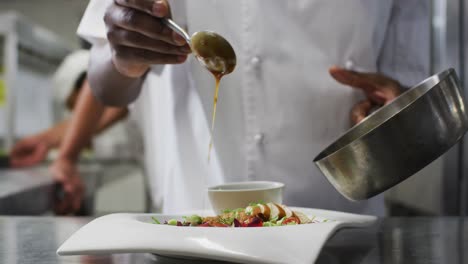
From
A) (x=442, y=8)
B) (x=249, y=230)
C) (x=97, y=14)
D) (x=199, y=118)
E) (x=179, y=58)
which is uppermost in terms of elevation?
(x=442, y=8)

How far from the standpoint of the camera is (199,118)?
1.21m

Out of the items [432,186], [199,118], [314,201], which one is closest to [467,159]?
[432,186]

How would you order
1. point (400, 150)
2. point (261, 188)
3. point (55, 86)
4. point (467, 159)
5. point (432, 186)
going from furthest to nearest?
point (55, 86), point (432, 186), point (467, 159), point (261, 188), point (400, 150)

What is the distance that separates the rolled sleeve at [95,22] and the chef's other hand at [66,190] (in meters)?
1.10

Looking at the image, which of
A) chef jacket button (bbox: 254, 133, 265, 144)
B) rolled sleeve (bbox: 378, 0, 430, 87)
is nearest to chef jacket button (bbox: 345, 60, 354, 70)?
rolled sleeve (bbox: 378, 0, 430, 87)

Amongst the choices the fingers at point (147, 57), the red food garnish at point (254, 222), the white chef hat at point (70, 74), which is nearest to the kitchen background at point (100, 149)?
the white chef hat at point (70, 74)

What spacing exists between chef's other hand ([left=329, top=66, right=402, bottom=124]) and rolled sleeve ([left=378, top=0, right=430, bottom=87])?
151 mm

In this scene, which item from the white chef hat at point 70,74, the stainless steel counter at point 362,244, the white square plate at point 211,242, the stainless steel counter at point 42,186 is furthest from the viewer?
the white chef hat at point 70,74

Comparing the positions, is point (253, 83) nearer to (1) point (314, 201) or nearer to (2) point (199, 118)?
(2) point (199, 118)

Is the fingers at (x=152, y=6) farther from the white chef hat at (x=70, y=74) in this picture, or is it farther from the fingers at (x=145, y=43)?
the white chef hat at (x=70, y=74)

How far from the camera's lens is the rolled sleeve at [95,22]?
46.6 inches

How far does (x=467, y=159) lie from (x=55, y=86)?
7.01 ft

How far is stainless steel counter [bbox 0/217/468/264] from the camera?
0.70m

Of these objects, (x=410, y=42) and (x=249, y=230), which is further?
(x=410, y=42)
